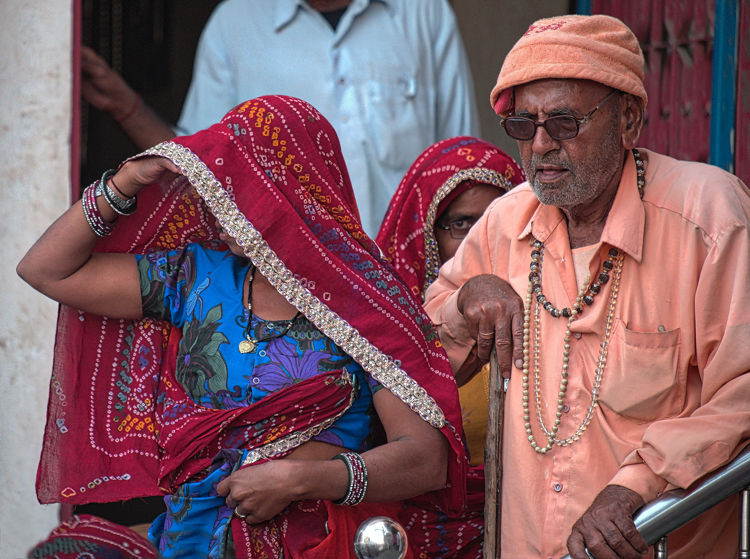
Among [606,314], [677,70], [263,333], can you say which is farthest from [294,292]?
[677,70]

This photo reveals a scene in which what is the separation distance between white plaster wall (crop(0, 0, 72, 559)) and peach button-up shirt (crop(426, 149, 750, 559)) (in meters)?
2.11

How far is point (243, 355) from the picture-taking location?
2.40 metres

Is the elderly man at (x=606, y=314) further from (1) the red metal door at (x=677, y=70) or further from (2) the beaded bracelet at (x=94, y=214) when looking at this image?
(1) the red metal door at (x=677, y=70)

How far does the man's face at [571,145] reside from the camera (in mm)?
2264

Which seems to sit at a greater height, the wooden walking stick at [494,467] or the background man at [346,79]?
the background man at [346,79]

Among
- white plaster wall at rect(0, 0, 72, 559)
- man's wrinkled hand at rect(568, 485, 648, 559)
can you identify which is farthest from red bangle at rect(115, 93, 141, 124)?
man's wrinkled hand at rect(568, 485, 648, 559)

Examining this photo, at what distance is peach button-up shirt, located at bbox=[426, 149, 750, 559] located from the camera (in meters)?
2.03

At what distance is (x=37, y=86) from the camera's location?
11.6 ft

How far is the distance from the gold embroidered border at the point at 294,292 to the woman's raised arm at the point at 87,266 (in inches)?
4.8

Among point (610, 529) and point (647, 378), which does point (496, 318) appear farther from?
point (610, 529)

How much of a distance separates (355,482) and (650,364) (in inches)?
32.5

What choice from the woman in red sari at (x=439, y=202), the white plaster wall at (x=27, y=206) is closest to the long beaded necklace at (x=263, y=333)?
the woman in red sari at (x=439, y=202)

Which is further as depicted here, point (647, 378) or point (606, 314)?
point (606, 314)

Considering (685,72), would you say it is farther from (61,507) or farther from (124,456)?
(61,507)
